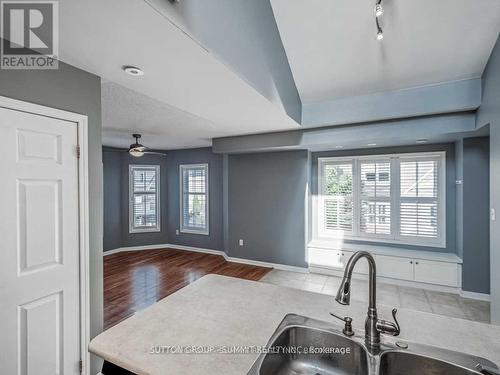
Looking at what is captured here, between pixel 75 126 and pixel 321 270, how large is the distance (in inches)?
164

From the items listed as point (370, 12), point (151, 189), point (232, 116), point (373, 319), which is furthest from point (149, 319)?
point (151, 189)

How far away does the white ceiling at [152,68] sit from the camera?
4.04 ft

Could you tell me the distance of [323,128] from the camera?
147 inches

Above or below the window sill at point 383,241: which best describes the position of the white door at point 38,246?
above

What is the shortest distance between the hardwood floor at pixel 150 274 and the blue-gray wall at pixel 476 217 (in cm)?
305

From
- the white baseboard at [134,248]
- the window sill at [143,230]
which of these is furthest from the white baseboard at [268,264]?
the window sill at [143,230]

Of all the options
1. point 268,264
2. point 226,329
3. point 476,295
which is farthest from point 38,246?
point 476,295

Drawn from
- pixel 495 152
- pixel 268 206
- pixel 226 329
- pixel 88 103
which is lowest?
pixel 226 329

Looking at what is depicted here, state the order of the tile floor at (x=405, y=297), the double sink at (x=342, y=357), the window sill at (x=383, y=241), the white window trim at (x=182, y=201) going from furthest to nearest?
the white window trim at (x=182, y=201) < the window sill at (x=383, y=241) < the tile floor at (x=405, y=297) < the double sink at (x=342, y=357)

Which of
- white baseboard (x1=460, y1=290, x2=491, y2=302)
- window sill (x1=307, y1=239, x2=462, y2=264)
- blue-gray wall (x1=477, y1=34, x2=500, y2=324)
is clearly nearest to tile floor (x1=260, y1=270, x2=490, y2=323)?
white baseboard (x1=460, y1=290, x2=491, y2=302)

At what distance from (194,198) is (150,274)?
2.18 metres

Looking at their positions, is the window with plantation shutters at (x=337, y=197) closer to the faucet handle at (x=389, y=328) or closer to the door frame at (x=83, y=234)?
the faucet handle at (x=389, y=328)

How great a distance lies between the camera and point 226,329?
1.12m

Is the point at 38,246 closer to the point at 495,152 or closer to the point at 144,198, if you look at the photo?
the point at 495,152
